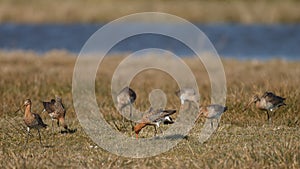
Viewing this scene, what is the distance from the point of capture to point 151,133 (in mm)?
9352

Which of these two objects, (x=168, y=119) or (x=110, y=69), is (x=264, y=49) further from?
(x=168, y=119)

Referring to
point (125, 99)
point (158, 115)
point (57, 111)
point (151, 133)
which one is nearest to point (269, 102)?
point (151, 133)

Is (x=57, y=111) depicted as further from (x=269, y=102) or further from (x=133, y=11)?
(x=133, y=11)

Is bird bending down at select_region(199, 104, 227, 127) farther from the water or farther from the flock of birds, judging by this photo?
the water

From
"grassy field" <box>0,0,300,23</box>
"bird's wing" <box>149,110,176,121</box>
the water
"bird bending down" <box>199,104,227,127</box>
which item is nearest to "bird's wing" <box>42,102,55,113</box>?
"bird's wing" <box>149,110,176,121</box>

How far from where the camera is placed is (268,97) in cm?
965

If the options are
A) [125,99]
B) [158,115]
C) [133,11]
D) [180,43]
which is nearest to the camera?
[158,115]

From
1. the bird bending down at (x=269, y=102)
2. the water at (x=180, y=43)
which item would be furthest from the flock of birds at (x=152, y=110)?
the water at (x=180, y=43)

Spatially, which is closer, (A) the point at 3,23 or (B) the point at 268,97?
(B) the point at 268,97

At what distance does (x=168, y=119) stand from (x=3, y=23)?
25.4m

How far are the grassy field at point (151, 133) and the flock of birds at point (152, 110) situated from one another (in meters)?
0.21

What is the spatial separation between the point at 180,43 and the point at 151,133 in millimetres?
17554

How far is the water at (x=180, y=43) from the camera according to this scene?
25877 millimetres

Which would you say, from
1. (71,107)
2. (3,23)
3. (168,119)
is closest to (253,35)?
(3,23)
